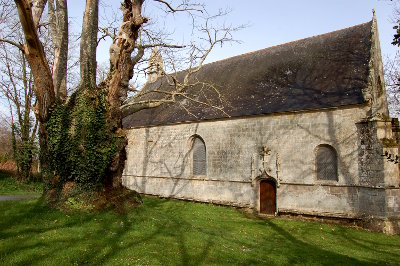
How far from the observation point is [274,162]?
1489 centimetres

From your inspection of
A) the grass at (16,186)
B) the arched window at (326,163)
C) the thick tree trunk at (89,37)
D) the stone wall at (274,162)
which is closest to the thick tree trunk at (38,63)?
the thick tree trunk at (89,37)

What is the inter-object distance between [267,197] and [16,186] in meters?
16.9

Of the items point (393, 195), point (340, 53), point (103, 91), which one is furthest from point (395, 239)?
→ point (103, 91)

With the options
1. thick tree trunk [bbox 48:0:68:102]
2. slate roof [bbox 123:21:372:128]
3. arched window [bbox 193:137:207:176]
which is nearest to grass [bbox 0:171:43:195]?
slate roof [bbox 123:21:372:128]

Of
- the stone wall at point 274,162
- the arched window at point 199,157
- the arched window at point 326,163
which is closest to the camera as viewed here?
the stone wall at point 274,162

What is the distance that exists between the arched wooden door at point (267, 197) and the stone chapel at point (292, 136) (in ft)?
0.16

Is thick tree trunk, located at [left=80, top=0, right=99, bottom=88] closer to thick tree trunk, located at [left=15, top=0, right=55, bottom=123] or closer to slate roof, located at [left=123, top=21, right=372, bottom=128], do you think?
thick tree trunk, located at [left=15, top=0, right=55, bottom=123]

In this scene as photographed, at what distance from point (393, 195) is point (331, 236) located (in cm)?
313

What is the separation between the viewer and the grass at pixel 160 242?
6.46m

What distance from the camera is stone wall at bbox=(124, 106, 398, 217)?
12.8 metres

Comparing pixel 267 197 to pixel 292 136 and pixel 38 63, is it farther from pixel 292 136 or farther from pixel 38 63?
pixel 38 63

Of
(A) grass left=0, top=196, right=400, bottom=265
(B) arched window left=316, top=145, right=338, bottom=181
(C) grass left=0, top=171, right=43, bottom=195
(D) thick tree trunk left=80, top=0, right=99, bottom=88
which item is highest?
(D) thick tree trunk left=80, top=0, right=99, bottom=88

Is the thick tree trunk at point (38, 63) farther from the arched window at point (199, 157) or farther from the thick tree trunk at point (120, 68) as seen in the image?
the arched window at point (199, 157)

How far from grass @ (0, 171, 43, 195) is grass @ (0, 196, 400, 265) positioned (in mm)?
10846
